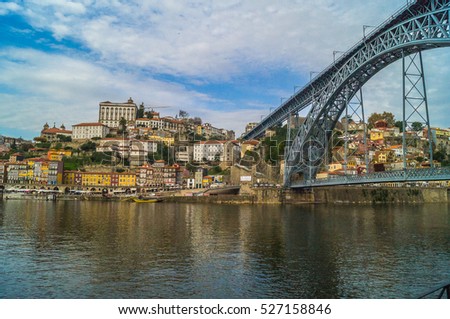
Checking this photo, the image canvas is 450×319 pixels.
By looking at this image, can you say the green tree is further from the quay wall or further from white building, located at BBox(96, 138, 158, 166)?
the quay wall

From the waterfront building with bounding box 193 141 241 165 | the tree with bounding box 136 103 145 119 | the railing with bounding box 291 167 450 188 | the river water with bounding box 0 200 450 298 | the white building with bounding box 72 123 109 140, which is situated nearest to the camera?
the river water with bounding box 0 200 450 298

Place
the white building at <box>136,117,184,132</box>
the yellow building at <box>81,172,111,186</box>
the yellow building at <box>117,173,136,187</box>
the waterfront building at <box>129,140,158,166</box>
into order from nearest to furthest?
1. the yellow building at <box>81,172,111,186</box>
2. the yellow building at <box>117,173,136,187</box>
3. the waterfront building at <box>129,140,158,166</box>
4. the white building at <box>136,117,184,132</box>

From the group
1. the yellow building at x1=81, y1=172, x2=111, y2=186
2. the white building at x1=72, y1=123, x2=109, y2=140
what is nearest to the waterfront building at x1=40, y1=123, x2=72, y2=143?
the white building at x1=72, y1=123, x2=109, y2=140

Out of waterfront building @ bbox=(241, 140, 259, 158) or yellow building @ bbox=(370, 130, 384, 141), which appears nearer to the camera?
yellow building @ bbox=(370, 130, 384, 141)

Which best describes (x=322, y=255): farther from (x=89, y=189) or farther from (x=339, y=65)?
(x=89, y=189)

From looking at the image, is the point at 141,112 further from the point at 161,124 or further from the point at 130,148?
the point at 130,148
